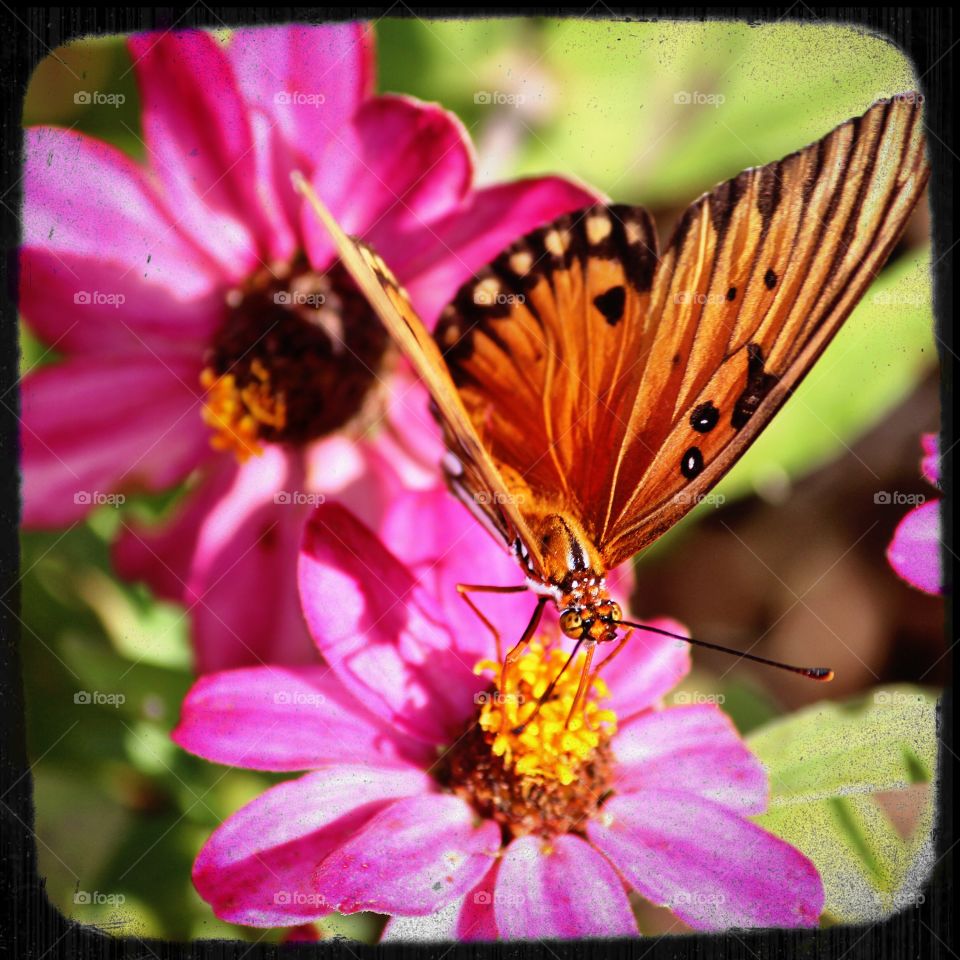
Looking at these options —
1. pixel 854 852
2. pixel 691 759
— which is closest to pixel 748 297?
pixel 691 759

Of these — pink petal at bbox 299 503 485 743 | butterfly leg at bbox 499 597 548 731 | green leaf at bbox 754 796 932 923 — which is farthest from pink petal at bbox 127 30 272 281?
green leaf at bbox 754 796 932 923

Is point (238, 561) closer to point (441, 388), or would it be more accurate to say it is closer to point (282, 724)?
point (282, 724)

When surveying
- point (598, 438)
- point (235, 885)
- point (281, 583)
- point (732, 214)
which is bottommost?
point (235, 885)

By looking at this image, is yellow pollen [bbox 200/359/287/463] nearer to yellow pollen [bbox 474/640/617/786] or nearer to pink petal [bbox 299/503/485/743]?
pink petal [bbox 299/503/485/743]

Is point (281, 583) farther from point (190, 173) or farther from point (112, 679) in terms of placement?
point (190, 173)

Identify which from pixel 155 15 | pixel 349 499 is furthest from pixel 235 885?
pixel 155 15

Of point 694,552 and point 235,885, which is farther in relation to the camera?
point 694,552
